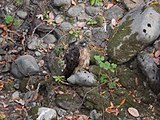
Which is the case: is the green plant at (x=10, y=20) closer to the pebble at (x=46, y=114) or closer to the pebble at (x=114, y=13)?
the pebble at (x=114, y=13)

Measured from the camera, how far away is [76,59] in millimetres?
4906

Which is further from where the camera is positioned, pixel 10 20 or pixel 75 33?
pixel 10 20

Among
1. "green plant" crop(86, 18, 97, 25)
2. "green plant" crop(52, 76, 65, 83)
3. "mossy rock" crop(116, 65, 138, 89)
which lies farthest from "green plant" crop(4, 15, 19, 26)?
"mossy rock" crop(116, 65, 138, 89)

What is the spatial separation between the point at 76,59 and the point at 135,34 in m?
0.96

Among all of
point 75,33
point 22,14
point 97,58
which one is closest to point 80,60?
point 97,58

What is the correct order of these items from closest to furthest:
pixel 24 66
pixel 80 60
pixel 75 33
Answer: pixel 80 60 → pixel 24 66 → pixel 75 33

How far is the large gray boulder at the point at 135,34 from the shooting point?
4.98 meters

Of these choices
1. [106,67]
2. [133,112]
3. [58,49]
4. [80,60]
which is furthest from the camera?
[58,49]

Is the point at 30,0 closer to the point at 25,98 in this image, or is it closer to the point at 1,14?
the point at 1,14

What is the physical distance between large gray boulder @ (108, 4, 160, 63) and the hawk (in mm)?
383

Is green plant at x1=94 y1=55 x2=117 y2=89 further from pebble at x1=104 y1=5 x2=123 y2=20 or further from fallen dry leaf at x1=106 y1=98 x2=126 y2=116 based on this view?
pebble at x1=104 y1=5 x2=123 y2=20

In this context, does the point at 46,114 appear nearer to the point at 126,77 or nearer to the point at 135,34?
the point at 126,77

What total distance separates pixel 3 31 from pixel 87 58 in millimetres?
1621

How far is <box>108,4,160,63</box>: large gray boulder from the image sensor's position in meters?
4.98
